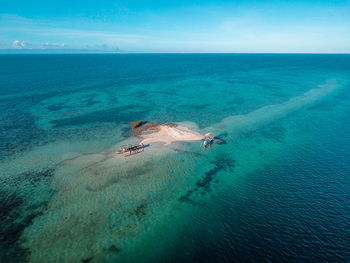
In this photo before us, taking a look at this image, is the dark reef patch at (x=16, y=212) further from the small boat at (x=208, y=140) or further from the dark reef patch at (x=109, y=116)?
the small boat at (x=208, y=140)

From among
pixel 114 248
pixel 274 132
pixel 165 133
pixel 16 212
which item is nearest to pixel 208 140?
pixel 165 133

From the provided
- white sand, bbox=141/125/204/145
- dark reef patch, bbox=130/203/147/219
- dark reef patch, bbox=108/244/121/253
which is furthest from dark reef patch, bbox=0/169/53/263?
white sand, bbox=141/125/204/145

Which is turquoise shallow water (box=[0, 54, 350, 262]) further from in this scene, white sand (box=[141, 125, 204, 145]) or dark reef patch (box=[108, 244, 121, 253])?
white sand (box=[141, 125, 204, 145])

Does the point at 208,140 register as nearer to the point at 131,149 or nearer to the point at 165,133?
the point at 165,133

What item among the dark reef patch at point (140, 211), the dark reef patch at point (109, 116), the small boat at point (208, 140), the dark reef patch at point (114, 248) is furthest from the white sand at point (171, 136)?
the dark reef patch at point (114, 248)

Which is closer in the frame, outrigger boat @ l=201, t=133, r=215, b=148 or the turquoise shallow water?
the turquoise shallow water

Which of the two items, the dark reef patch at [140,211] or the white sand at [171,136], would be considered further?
the white sand at [171,136]

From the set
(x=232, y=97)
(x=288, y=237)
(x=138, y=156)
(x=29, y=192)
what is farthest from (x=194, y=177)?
(x=232, y=97)
